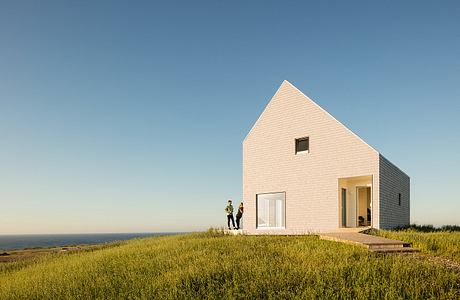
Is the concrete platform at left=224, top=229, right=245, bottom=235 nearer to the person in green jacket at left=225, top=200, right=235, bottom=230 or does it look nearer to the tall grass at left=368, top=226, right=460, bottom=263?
the person in green jacket at left=225, top=200, right=235, bottom=230

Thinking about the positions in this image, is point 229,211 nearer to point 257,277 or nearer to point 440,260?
point 440,260

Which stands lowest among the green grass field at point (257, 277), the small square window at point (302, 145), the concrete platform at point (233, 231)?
the concrete platform at point (233, 231)

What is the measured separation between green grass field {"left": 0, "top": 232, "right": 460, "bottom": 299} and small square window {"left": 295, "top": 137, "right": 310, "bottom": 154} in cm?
720

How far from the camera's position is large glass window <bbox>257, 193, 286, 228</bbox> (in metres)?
19.5

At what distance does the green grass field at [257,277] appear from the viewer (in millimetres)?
7543

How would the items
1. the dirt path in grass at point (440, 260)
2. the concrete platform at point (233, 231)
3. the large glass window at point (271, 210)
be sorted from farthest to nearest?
the concrete platform at point (233, 231)
the large glass window at point (271, 210)
the dirt path in grass at point (440, 260)

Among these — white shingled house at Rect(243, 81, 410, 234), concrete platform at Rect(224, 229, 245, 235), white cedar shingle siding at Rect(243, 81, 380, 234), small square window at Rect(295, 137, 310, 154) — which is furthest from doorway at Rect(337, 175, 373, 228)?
concrete platform at Rect(224, 229, 245, 235)

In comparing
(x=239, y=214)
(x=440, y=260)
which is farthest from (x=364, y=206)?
(x=440, y=260)

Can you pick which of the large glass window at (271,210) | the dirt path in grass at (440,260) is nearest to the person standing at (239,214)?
the large glass window at (271,210)

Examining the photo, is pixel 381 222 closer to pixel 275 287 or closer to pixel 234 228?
pixel 234 228

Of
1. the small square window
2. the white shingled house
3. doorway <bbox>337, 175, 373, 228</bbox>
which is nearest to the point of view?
the white shingled house

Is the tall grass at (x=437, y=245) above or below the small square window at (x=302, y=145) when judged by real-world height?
below

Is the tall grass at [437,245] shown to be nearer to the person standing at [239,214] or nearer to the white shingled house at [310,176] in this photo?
the white shingled house at [310,176]

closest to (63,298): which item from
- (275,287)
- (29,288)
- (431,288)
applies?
(29,288)
